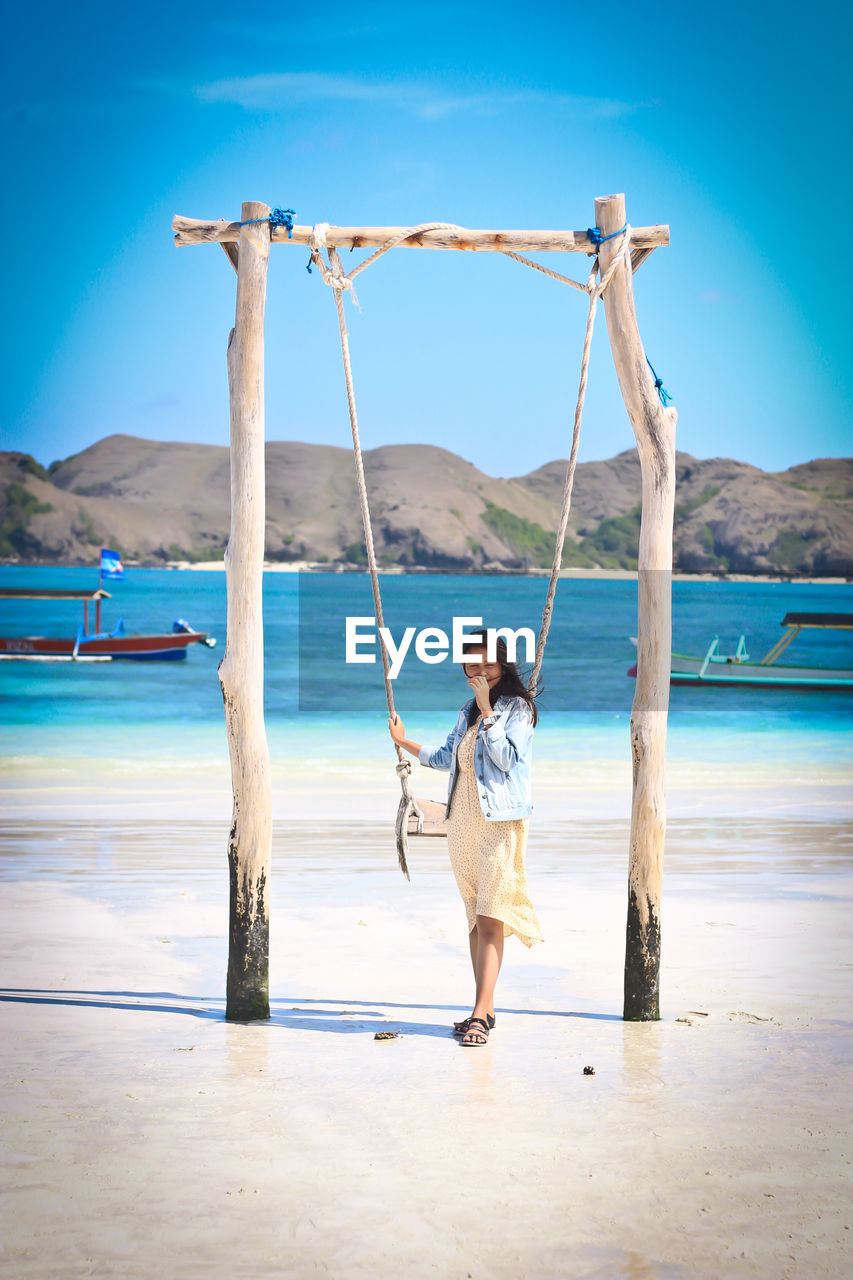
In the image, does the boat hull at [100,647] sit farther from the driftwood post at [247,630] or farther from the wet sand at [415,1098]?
the driftwood post at [247,630]

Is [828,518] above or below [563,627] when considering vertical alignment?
above

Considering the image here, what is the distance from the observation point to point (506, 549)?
129750 millimetres

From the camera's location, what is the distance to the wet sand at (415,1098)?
108 inches

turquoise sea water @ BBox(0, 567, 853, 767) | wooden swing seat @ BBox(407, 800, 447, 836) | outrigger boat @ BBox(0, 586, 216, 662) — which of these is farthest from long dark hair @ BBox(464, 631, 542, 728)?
outrigger boat @ BBox(0, 586, 216, 662)

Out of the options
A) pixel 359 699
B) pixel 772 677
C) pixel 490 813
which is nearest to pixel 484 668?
pixel 490 813

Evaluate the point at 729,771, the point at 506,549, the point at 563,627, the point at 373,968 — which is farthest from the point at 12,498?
the point at 373,968

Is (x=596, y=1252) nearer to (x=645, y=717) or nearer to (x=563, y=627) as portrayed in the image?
(x=645, y=717)

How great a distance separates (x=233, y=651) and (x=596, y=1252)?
2294mm

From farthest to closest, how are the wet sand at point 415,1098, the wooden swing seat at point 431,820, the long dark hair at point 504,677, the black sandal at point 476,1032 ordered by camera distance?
the wooden swing seat at point 431,820
the long dark hair at point 504,677
the black sandal at point 476,1032
the wet sand at point 415,1098

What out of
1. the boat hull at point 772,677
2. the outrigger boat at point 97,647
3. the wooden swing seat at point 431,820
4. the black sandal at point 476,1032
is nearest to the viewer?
the black sandal at point 476,1032

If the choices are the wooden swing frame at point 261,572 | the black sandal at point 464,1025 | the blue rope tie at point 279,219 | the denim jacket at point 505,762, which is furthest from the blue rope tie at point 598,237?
the black sandal at point 464,1025

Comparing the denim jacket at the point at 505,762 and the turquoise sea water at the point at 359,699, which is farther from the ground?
the denim jacket at the point at 505,762

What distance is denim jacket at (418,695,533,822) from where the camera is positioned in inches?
162

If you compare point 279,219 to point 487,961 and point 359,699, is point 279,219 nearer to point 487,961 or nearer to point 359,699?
point 487,961
